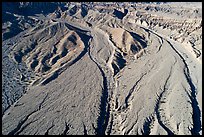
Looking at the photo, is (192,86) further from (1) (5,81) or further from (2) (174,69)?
(1) (5,81)

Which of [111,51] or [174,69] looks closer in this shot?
[174,69]

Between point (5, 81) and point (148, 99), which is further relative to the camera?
point (5, 81)

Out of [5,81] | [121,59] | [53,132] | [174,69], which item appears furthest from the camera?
[121,59]

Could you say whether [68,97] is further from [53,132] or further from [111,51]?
[111,51]

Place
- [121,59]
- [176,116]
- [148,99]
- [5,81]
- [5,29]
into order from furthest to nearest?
[5,29] → [121,59] → [5,81] → [148,99] → [176,116]

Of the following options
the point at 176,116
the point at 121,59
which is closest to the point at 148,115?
the point at 176,116

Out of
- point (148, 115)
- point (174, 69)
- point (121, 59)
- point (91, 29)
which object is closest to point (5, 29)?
Result: point (91, 29)
